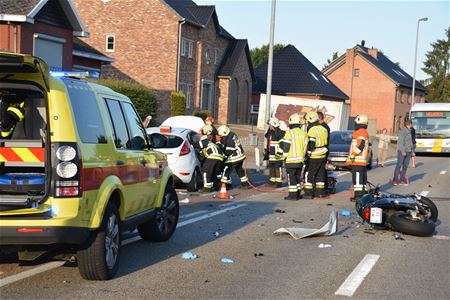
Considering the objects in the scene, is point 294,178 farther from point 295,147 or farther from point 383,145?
point 383,145

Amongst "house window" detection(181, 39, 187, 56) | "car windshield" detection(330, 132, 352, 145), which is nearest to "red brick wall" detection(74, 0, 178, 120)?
"house window" detection(181, 39, 187, 56)

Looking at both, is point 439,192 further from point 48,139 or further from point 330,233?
point 48,139

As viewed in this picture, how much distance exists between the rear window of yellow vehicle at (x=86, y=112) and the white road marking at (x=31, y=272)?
5.08 feet

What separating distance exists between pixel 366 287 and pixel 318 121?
7.90 metres

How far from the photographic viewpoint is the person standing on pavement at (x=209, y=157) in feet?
47.5

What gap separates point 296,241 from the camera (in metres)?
8.79

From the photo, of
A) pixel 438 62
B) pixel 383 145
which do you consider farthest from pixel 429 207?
pixel 438 62

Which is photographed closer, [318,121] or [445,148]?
[318,121]

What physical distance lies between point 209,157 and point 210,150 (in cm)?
20

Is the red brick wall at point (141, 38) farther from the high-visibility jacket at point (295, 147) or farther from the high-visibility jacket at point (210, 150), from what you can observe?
the high-visibility jacket at point (295, 147)

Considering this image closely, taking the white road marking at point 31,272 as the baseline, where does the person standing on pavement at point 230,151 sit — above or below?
above

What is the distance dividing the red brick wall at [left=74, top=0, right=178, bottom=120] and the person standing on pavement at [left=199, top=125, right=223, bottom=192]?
2412cm

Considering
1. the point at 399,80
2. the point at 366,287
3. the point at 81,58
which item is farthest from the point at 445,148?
the point at 399,80

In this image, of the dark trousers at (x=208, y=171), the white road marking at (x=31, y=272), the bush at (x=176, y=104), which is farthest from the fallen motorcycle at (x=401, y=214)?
the bush at (x=176, y=104)
